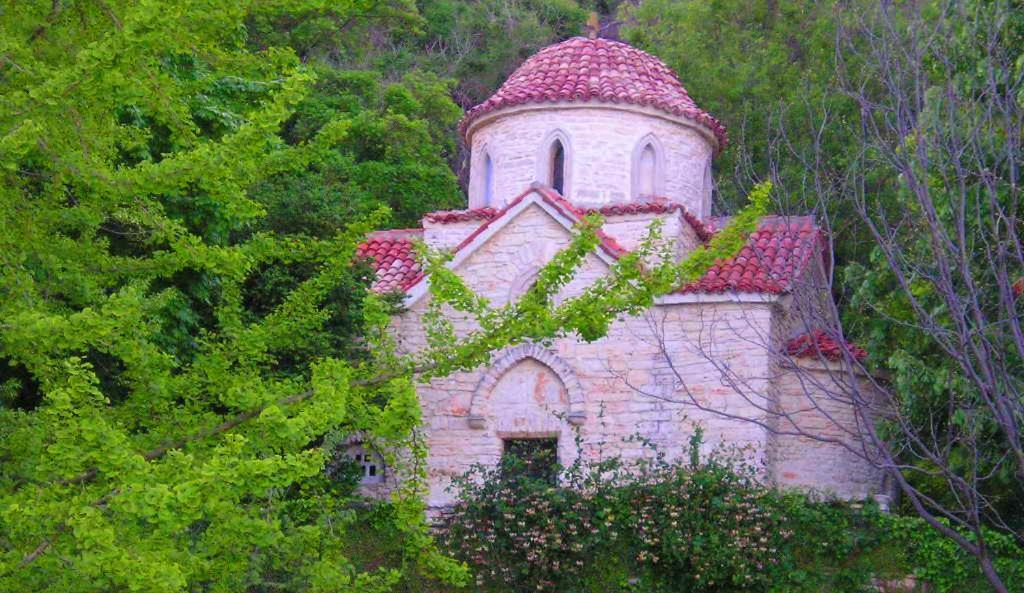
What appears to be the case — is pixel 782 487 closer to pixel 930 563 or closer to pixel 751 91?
pixel 930 563

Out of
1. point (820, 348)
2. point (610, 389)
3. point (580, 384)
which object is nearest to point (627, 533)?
point (610, 389)

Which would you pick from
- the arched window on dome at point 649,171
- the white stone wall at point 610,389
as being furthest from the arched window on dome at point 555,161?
the white stone wall at point 610,389

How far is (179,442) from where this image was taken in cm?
795

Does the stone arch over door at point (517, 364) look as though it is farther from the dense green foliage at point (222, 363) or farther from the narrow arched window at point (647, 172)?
the narrow arched window at point (647, 172)

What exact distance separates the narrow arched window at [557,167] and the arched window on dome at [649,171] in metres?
1.05

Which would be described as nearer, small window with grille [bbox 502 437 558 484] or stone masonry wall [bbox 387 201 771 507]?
small window with grille [bbox 502 437 558 484]

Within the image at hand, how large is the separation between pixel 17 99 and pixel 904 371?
986 cm

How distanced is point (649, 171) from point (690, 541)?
646 cm

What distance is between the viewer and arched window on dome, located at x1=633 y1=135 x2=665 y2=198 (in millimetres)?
19531

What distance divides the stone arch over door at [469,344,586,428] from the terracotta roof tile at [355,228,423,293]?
1.65m

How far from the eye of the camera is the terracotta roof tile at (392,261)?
18891 mm

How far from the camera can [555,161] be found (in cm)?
1970

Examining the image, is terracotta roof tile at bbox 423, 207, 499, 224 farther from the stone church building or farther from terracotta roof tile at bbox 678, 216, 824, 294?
terracotta roof tile at bbox 678, 216, 824, 294

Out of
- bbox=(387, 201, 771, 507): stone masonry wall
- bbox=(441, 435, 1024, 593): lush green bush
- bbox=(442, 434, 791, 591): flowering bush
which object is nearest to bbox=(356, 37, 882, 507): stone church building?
bbox=(387, 201, 771, 507): stone masonry wall
